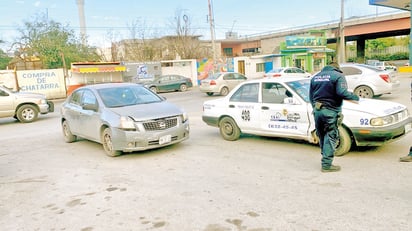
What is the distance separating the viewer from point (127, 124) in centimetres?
625

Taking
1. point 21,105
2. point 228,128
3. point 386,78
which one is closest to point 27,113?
point 21,105

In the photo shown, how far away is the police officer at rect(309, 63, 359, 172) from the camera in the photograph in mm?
4672

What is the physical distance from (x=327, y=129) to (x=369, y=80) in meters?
8.92

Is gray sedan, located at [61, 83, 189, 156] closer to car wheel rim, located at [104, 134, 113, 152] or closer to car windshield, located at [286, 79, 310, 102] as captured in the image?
car wheel rim, located at [104, 134, 113, 152]

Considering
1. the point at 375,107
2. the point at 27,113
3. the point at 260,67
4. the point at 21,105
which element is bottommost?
the point at 27,113

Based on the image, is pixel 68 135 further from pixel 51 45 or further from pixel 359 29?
pixel 359 29

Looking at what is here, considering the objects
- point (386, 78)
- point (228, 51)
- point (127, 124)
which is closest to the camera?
point (127, 124)

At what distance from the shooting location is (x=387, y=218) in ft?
11.0

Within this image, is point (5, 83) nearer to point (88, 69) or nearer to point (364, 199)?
point (88, 69)

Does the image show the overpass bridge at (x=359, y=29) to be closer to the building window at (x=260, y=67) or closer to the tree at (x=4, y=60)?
the building window at (x=260, y=67)

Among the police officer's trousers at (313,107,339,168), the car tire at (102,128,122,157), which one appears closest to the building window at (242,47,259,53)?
the car tire at (102,128,122,157)

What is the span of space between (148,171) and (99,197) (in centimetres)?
119

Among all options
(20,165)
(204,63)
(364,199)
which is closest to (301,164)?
(364,199)

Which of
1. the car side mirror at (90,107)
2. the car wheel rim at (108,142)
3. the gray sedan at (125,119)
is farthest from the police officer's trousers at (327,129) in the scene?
the car side mirror at (90,107)
